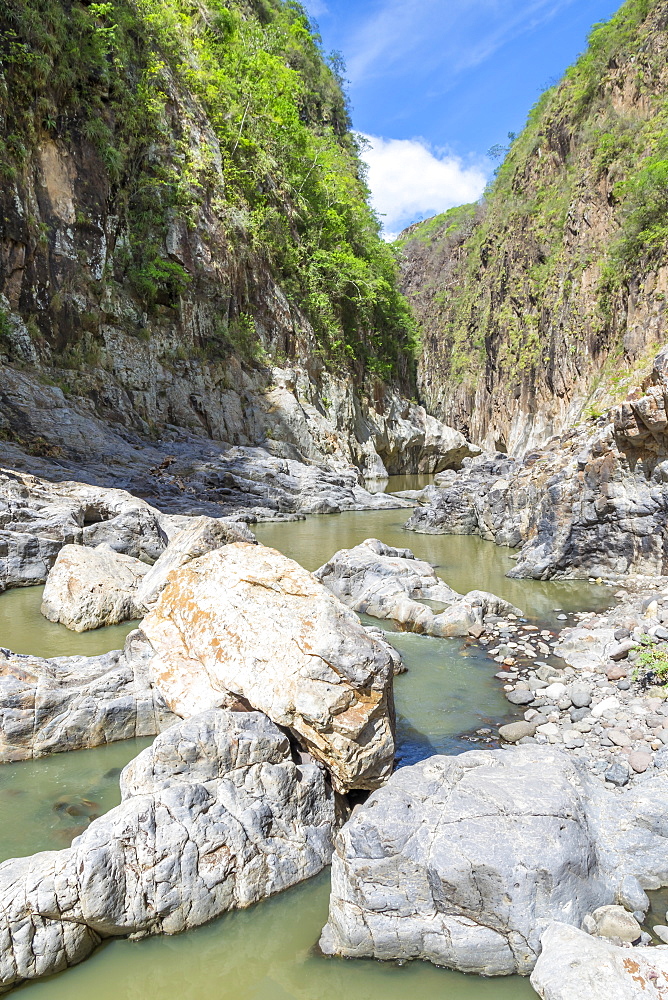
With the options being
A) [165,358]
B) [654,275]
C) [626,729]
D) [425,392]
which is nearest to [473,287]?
[425,392]

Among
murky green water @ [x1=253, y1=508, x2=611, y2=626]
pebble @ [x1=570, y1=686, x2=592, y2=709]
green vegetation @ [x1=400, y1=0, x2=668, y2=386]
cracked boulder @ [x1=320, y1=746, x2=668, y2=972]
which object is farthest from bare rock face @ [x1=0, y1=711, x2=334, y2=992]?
green vegetation @ [x1=400, y1=0, x2=668, y2=386]

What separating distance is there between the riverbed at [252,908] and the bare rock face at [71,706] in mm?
116

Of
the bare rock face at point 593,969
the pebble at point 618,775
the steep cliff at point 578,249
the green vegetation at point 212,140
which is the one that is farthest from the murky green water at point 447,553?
the green vegetation at point 212,140

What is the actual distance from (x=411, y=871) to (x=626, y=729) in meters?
2.83

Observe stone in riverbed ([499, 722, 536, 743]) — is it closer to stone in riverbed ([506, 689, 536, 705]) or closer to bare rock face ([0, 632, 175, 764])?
stone in riverbed ([506, 689, 536, 705])

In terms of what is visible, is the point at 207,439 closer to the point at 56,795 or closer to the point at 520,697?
the point at 520,697

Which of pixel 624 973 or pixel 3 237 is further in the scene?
pixel 3 237

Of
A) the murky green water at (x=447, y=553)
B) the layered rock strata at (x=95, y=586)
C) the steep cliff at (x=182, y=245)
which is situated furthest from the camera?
the steep cliff at (x=182, y=245)

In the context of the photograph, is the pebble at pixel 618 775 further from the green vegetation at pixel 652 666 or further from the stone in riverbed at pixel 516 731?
the green vegetation at pixel 652 666

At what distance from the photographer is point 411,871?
9.37 feet

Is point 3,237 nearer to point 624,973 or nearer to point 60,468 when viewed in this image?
point 60,468

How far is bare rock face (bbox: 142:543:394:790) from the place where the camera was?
3.56 meters

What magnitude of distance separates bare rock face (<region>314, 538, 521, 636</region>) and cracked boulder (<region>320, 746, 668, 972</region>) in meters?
4.55

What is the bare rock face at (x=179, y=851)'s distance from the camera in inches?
105
